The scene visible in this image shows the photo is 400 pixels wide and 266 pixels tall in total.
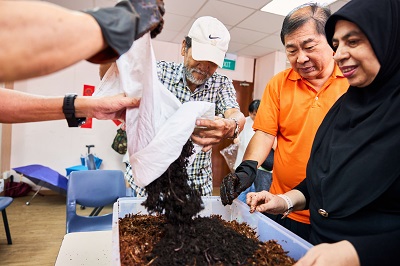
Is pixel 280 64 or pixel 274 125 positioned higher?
pixel 280 64

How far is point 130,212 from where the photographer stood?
3.70 ft

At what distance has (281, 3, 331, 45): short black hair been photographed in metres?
1.16

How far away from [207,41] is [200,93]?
1.01 ft

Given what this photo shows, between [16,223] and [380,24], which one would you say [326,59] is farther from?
[16,223]

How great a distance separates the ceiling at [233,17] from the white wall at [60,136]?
49.0 inches

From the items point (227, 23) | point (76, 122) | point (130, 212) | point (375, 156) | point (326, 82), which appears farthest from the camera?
point (227, 23)

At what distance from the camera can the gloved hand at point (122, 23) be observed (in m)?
0.48

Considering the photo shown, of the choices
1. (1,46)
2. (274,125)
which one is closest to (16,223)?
(274,125)

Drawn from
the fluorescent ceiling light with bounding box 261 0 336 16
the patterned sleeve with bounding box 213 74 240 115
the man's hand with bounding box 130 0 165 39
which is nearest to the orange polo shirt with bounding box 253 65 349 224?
the patterned sleeve with bounding box 213 74 240 115

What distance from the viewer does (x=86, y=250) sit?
3.72 ft

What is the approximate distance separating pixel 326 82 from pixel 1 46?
1.23 meters

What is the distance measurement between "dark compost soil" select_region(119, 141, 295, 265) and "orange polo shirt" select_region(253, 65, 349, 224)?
40cm

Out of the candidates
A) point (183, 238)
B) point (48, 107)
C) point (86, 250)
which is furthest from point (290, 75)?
point (86, 250)

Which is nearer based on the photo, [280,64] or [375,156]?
[375,156]
